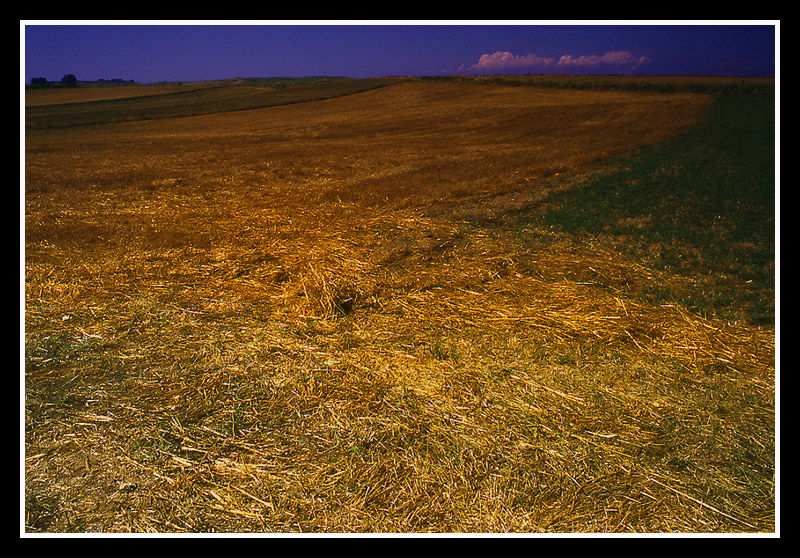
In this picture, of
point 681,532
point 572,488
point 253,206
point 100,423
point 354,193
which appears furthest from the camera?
point 354,193

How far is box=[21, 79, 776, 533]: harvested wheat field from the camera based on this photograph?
2.79 m

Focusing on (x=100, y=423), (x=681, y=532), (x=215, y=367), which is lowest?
(x=681, y=532)

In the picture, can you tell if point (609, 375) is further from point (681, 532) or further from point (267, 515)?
point (267, 515)

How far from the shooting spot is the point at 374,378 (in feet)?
12.6

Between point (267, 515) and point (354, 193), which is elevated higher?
point (354, 193)

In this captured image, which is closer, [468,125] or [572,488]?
[572,488]

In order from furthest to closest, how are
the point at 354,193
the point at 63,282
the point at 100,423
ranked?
the point at 354,193 → the point at 63,282 → the point at 100,423

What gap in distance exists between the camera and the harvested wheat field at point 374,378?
2791mm

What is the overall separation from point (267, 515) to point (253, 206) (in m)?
6.34

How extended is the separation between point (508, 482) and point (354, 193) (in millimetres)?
6969

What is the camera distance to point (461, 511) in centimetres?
271

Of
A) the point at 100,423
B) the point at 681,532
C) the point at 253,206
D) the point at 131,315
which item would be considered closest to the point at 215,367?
the point at 100,423

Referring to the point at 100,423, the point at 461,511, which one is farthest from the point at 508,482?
the point at 100,423

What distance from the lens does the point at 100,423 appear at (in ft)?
11.0
